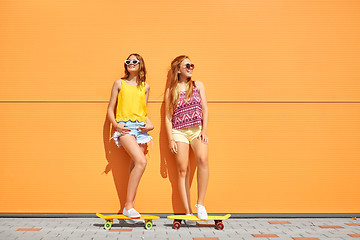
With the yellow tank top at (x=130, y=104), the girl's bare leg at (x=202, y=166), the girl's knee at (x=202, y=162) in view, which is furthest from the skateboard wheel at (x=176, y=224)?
the yellow tank top at (x=130, y=104)

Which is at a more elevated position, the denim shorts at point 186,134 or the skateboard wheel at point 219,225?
the denim shorts at point 186,134

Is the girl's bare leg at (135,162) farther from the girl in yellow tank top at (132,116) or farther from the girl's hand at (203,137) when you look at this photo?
the girl's hand at (203,137)

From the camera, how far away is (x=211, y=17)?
449 centimetres

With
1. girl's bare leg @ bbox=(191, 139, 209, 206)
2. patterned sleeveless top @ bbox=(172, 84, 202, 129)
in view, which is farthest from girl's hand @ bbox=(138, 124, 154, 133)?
girl's bare leg @ bbox=(191, 139, 209, 206)

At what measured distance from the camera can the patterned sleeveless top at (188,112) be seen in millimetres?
4070

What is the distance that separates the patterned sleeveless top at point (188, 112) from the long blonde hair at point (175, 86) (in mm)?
48

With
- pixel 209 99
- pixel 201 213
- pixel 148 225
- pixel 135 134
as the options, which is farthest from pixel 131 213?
pixel 209 99

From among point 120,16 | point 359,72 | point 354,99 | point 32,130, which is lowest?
point 32,130

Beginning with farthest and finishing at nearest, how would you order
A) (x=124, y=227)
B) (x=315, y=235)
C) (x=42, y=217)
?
(x=42, y=217)
(x=124, y=227)
(x=315, y=235)

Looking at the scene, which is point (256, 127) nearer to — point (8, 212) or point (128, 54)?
point (128, 54)

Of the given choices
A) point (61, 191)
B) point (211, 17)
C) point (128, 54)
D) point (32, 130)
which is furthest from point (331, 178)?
point (32, 130)

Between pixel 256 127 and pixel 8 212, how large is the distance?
10.6 ft

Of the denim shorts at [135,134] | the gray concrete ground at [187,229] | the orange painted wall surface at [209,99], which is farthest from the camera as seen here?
the orange painted wall surface at [209,99]

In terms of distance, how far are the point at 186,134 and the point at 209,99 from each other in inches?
23.5
